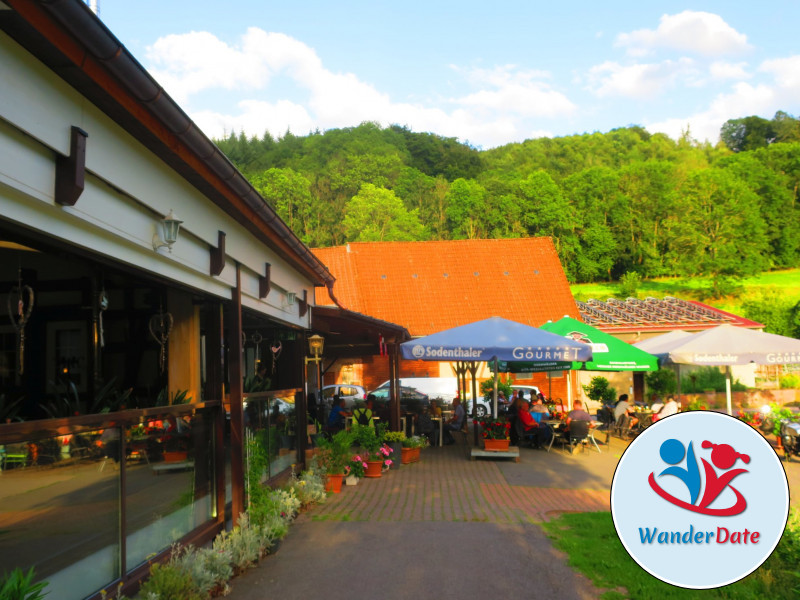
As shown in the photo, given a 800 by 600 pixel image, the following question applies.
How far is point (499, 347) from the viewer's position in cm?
1314

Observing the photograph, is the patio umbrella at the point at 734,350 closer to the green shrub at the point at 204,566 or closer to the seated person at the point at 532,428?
the seated person at the point at 532,428

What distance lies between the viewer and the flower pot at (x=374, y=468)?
39.9 feet

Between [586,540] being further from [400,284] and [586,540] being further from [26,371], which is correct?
[400,284]

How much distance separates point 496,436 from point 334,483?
14.2ft

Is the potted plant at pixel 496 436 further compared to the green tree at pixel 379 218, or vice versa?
the green tree at pixel 379 218

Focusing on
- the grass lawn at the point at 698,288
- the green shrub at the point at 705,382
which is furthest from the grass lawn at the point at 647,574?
the grass lawn at the point at 698,288

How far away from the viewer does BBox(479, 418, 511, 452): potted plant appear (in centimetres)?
1408

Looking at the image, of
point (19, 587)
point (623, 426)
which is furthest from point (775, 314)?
point (19, 587)

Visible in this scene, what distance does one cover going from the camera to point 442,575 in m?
6.34

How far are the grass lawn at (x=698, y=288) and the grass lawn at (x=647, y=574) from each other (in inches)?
1833

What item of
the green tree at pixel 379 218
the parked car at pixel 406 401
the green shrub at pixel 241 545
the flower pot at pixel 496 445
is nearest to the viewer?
the green shrub at pixel 241 545

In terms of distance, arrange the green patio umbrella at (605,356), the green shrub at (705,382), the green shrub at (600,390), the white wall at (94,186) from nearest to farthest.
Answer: the white wall at (94,186), the green patio umbrella at (605,356), the green shrub at (705,382), the green shrub at (600,390)

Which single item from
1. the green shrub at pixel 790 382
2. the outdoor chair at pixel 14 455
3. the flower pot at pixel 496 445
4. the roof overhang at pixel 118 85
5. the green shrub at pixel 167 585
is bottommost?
the flower pot at pixel 496 445

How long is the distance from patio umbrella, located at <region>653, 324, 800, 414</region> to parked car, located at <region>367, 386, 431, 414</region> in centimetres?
741
